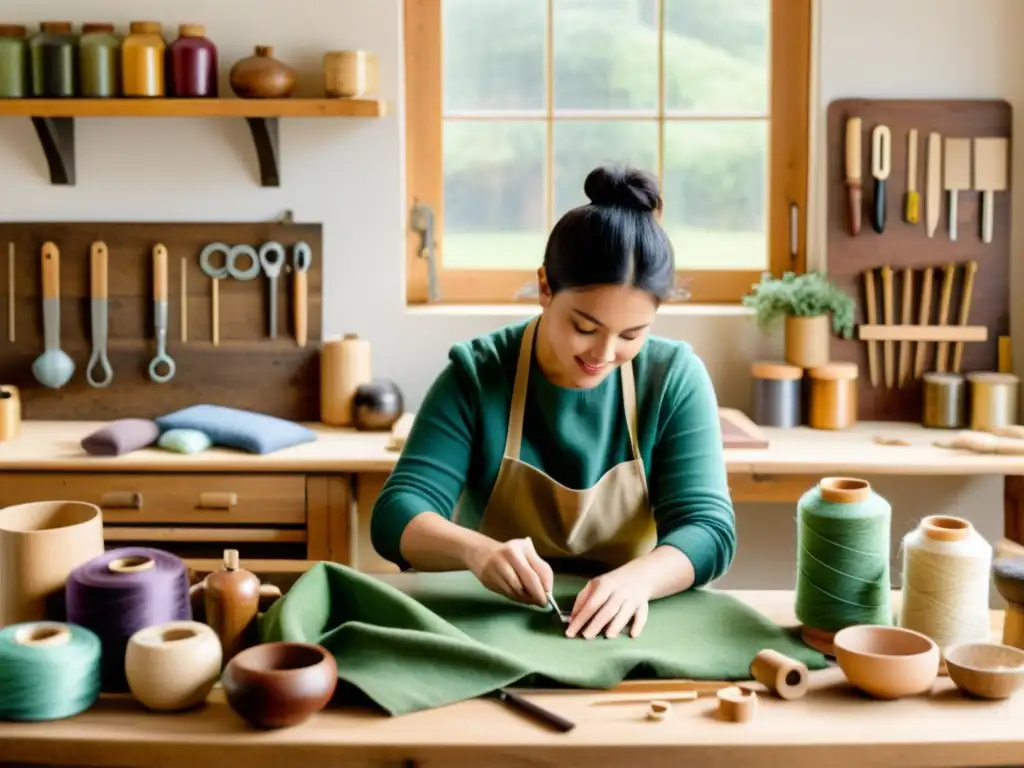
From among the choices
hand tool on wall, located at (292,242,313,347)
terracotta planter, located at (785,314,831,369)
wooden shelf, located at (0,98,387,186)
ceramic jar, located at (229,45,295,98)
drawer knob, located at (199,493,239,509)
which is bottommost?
drawer knob, located at (199,493,239,509)

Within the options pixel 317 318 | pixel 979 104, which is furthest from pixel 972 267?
pixel 317 318

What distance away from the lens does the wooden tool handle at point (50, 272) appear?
3.61m

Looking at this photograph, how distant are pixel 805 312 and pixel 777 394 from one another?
235 mm

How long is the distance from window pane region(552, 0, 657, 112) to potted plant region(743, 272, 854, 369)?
673mm

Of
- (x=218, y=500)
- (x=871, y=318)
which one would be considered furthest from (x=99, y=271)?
(x=871, y=318)

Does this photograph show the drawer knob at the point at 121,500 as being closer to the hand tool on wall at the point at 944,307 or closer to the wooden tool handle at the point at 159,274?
the wooden tool handle at the point at 159,274

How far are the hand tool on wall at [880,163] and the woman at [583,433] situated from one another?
1558mm

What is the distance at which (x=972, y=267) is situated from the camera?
3.55m

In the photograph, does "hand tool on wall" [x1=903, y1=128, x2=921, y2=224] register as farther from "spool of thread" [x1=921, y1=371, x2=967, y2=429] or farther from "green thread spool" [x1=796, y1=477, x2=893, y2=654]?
"green thread spool" [x1=796, y1=477, x2=893, y2=654]

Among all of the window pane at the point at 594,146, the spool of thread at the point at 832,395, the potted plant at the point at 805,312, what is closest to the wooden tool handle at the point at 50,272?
the window pane at the point at 594,146

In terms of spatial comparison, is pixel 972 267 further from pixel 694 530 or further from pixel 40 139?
pixel 40 139

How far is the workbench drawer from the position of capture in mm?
3125

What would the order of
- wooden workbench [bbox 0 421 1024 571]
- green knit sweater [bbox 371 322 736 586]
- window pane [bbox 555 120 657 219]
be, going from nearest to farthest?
green knit sweater [bbox 371 322 736 586]
wooden workbench [bbox 0 421 1024 571]
window pane [bbox 555 120 657 219]

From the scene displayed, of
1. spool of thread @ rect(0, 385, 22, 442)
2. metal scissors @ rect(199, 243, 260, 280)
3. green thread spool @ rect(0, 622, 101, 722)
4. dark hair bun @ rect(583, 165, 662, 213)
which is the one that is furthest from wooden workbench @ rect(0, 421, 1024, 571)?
green thread spool @ rect(0, 622, 101, 722)
